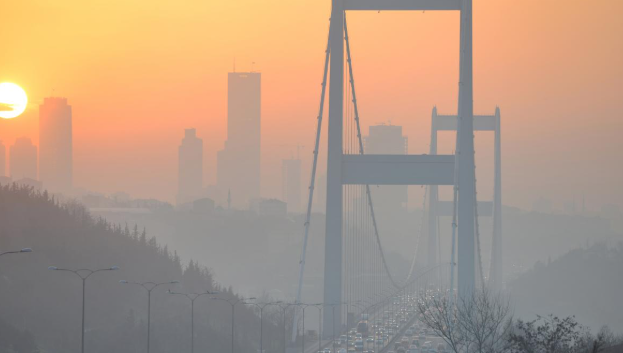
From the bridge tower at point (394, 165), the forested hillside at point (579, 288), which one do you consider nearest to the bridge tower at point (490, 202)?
the forested hillside at point (579, 288)

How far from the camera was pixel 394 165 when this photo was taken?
55.4m

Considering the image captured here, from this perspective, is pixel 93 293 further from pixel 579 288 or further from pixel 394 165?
pixel 579 288

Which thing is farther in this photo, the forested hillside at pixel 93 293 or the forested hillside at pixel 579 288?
the forested hillside at pixel 579 288

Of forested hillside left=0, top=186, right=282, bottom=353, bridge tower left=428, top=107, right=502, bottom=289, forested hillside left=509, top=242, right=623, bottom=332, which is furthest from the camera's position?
forested hillside left=509, top=242, right=623, bottom=332

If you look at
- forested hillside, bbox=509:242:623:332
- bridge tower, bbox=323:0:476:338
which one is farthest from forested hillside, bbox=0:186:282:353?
forested hillside, bbox=509:242:623:332

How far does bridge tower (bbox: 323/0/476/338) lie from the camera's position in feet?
177

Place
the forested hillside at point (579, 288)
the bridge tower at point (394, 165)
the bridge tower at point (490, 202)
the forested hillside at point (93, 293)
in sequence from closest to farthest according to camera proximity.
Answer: the bridge tower at point (394, 165) → the forested hillside at point (93, 293) → the bridge tower at point (490, 202) → the forested hillside at point (579, 288)

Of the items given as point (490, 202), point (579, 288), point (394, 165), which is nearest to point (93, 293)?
point (490, 202)

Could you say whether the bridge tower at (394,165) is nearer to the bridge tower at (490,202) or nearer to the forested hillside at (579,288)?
the bridge tower at (490,202)

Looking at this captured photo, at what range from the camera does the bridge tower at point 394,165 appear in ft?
177

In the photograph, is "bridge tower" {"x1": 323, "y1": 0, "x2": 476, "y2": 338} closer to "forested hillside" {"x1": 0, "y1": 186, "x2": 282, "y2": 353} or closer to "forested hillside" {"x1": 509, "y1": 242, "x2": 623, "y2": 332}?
"forested hillside" {"x1": 0, "y1": 186, "x2": 282, "y2": 353}

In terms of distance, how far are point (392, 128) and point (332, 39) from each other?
139835mm

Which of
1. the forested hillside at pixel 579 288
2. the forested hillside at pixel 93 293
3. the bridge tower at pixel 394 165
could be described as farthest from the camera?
the forested hillside at pixel 579 288

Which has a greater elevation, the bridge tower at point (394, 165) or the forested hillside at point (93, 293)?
the bridge tower at point (394, 165)
